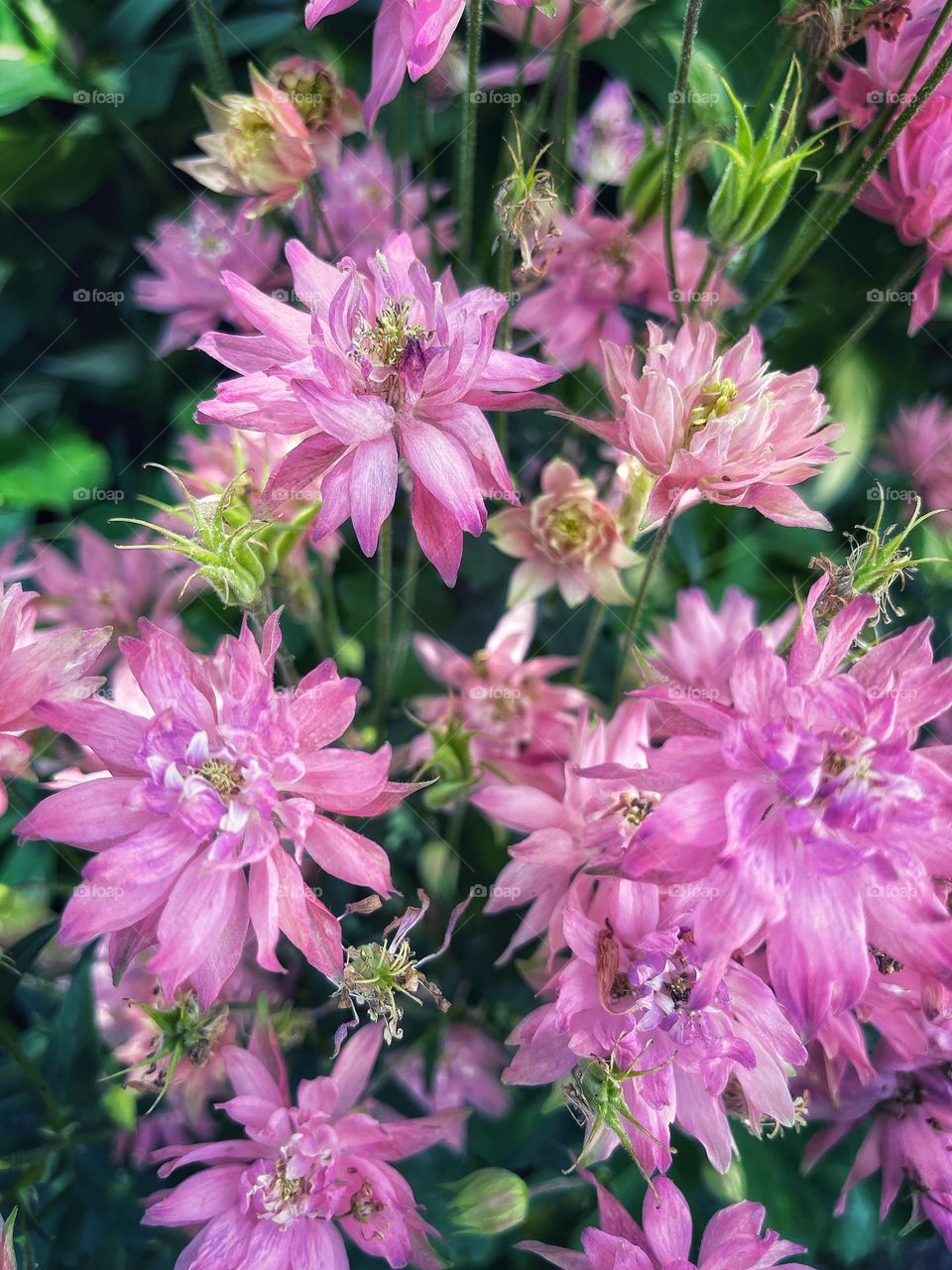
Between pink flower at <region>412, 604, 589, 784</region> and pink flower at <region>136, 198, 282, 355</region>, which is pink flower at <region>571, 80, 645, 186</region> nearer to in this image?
pink flower at <region>136, 198, 282, 355</region>

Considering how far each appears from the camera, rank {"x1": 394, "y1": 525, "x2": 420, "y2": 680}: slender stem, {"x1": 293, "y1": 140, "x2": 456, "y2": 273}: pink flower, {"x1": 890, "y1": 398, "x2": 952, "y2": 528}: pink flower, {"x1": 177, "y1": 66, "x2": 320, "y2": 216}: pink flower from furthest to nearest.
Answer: {"x1": 890, "y1": 398, "x2": 952, "y2": 528}: pink flower, {"x1": 293, "y1": 140, "x2": 456, "y2": 273}: pink flower, {"x1": 394, "y1": 525, "x2": 420, "y2": 680}: slender stem, {"x1": 177, "y1": 66, "x2": 320, "y2": 216}: pink flower

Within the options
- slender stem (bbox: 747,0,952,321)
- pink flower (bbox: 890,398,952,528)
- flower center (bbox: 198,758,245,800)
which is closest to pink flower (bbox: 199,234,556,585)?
flower center (bbox: 198,758,245,800)

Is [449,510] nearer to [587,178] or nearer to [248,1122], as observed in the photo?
[248,1122]

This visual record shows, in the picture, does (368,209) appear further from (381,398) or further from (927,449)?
(927,449)

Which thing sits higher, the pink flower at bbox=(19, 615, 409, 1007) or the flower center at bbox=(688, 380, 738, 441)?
the flower center at bbox=(688, 380, 738, 441)

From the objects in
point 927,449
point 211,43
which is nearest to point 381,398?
point 211,43
